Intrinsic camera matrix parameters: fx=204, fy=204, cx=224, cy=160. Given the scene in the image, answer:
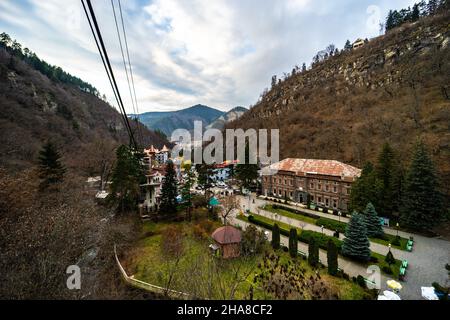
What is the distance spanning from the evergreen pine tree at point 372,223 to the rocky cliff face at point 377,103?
12.1 meters

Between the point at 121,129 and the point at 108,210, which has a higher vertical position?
the point at 121,129

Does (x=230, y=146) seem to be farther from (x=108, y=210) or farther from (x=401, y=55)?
(x=401, y=55)

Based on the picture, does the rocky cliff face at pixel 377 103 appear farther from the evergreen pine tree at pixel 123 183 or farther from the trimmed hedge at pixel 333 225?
the evergreen pine tree at pixel 123 183

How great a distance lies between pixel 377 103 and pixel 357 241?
53979 millimetres

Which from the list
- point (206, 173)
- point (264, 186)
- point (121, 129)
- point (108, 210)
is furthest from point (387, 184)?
point (121, 129)

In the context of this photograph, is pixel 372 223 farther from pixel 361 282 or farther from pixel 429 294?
pixel 429 294

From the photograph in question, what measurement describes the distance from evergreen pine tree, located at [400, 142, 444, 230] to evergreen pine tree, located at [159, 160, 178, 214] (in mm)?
27890

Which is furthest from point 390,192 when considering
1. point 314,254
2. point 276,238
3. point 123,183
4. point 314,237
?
point 123,183

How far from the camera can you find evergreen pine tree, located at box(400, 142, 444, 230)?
2145cm

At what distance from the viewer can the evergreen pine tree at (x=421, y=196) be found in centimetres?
2145

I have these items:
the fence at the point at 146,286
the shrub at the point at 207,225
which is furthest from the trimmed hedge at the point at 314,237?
the fence at the point at 146,286
